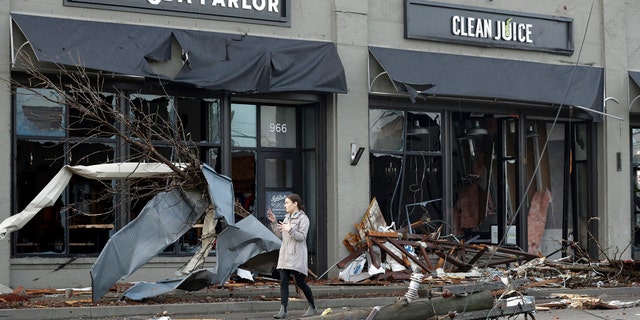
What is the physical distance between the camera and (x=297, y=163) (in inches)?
858

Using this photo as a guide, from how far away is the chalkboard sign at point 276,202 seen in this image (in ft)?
69.9

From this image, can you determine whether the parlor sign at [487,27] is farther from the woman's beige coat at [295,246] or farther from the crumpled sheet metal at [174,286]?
the woman's beige coat at [295,246]

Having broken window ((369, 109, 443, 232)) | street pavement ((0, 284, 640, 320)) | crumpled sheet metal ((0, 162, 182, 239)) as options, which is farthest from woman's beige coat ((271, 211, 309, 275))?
broken window ((369, 109, 443, 232))

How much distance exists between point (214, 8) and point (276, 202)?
13.2 feet

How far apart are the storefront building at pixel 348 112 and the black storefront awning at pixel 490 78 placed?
43mm

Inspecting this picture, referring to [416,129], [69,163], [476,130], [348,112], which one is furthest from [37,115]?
[476,130]

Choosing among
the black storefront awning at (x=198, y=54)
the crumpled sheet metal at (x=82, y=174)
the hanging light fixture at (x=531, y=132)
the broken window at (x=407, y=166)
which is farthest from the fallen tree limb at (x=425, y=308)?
the hanging light fixture at (x=531, y=132)

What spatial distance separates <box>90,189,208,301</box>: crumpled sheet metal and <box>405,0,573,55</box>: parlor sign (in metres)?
7.30

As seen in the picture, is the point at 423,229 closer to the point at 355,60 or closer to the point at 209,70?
the point at 355,60

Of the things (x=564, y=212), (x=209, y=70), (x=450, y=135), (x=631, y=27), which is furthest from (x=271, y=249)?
(x=631, y=27)

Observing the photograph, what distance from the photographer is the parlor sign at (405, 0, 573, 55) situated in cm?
2230

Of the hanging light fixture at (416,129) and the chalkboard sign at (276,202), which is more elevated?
the hanging light fixture at (416,129)

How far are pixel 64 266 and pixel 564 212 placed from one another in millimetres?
12205

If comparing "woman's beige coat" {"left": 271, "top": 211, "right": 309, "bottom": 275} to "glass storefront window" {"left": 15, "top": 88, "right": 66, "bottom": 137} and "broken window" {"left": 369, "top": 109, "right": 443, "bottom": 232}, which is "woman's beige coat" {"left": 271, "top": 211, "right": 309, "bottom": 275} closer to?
"glass storefront window" {"left": 15, "top": 88, "right": 66, "bottom": 137}
